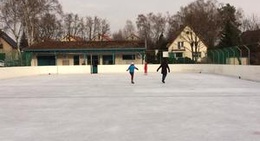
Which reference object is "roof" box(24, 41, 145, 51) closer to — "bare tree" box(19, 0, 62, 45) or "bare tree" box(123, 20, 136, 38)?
"bare tree" box(19, 0, 62, 45)

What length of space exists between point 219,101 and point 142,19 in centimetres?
7904

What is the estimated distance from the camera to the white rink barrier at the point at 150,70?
29.2 m

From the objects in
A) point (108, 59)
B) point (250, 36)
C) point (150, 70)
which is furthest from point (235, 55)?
point (250, 36)

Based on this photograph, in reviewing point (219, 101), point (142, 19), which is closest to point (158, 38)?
point (142, 19)

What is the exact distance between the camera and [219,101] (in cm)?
1444

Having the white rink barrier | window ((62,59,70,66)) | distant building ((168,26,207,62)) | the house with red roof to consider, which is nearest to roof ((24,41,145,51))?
the house with red roof

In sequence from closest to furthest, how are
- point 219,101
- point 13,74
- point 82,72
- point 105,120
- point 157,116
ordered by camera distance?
Result: 1. point 105,120
2. point 157,116
3. point 219,101
4. point 13,74
5. point 82,72

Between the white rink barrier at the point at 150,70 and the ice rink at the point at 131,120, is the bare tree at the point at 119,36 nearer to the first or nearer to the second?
the white rink barrier at the point at 150,70

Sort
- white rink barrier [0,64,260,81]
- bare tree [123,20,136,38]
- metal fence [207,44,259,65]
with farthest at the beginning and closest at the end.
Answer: bare tree [123,20,136,38], white rink barrier [0,64,260,81], metal fence [207,44,259,65]

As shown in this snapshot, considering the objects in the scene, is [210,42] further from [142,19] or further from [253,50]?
[253,50]

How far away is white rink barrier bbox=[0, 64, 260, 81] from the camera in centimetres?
2919

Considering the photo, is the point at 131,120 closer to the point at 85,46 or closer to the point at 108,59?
the point at 108,59

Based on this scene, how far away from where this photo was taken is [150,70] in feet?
162

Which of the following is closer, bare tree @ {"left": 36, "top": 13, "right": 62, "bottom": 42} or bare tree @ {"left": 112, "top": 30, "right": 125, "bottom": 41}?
bare tree @ {"left": 36, "top": 13, "right": 62, "bottom": 42}
